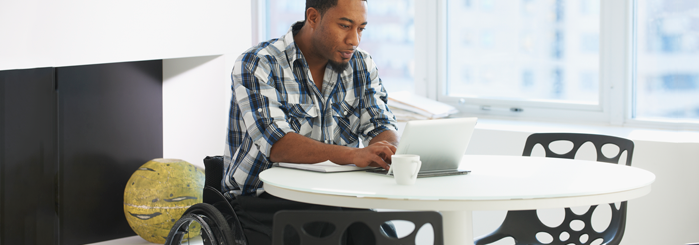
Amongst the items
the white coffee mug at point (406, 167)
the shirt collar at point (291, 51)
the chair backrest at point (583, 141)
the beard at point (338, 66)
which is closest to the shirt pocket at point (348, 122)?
the beard at point (338, 66)

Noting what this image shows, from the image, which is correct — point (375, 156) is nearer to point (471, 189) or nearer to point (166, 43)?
point (471, 189)

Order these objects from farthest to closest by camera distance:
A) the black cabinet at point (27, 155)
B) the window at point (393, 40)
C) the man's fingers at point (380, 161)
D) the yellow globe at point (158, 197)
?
the window at point (393, 40), the yellow globe at point (158, 197), the black cabinet at point (27, 155), the man's fingers at point (380, 161)

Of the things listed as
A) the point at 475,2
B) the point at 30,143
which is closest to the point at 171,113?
the point at 30,143

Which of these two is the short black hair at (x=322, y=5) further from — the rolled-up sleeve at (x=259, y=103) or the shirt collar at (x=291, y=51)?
the rolled-up sleeve at (x=259, y=103)

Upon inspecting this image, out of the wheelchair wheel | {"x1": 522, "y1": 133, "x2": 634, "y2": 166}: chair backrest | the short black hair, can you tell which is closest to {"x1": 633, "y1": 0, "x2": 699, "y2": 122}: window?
{"x1": 522, "y1": 133, "x2": 634, "y2": 166}: chair backrest

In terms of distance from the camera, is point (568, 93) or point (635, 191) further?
point (568, 93)

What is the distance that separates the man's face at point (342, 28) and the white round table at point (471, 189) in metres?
0.46

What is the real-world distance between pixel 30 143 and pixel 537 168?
1975 mm

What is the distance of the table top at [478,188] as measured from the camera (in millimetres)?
1256

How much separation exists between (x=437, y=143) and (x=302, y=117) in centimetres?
55

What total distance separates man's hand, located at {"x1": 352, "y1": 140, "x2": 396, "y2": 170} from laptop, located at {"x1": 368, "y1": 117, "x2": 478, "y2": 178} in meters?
0.03

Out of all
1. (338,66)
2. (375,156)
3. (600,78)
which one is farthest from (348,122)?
(600,78)

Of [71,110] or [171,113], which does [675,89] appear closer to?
[171,113]

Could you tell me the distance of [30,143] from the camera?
2.55 meters
